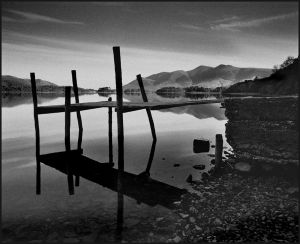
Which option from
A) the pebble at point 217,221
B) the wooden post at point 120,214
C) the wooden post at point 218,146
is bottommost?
the wooden post at point 120,214

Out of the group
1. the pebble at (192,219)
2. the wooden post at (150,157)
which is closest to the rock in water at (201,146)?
the wooden post at (150,157)

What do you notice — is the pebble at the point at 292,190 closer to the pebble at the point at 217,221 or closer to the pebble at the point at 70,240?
the pebble at the point at 217,221

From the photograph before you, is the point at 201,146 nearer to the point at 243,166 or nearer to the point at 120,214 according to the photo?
the point at 243,166

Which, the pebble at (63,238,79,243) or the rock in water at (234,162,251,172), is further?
the rock in water at (234,162,251,172)

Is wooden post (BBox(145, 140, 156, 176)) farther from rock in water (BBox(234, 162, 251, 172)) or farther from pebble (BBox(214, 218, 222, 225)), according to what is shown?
pebble (BBox(214, 218, 222, 225))

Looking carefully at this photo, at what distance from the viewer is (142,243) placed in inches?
283

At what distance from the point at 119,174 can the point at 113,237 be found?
5707mm

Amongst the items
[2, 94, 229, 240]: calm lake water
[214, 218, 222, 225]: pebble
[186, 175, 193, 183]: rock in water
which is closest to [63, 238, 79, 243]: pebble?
[2, 94, 229, 240]: calm lake water

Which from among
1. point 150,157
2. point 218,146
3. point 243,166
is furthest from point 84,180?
point 243,166

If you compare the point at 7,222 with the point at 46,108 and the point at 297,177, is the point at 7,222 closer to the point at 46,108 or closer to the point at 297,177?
the point at 297,177

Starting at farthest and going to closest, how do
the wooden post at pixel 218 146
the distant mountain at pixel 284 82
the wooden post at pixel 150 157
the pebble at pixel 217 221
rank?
the distant mountain at pixel 284 82 < the wooden post at pixel 150 157 < the wooden post at pixel 218 146 < the pebble at pixel 217 221

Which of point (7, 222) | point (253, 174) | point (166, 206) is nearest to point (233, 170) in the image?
point (253, 174)

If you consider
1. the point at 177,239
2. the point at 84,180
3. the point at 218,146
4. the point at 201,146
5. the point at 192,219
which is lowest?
the point at 84,180

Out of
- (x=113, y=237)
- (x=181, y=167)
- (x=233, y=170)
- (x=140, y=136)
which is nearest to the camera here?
(x=113, y=237)
